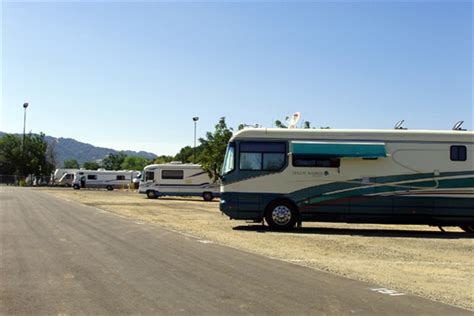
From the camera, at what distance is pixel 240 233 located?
1579cm

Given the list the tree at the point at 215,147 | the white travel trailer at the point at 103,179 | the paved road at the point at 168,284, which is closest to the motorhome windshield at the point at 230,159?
the paved road at the point at 168,284

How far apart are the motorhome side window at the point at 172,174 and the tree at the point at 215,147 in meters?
1.99

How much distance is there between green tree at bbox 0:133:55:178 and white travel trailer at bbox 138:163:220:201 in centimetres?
5649

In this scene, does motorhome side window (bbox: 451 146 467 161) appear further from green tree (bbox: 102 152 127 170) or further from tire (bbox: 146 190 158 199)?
green tree (bbox: 102 152 127 170)

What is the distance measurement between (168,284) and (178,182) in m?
35.5

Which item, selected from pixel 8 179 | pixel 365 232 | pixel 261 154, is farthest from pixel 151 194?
pixel 8 179

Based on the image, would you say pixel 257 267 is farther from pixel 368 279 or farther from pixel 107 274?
pixel 107 274

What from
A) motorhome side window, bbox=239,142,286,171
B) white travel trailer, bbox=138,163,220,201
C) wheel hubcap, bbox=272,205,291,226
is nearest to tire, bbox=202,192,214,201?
white travel trailer, bbox=138,163,220,201

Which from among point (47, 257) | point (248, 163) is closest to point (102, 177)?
point (248, 163)

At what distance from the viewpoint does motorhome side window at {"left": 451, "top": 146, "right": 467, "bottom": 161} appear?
1722 centimetres

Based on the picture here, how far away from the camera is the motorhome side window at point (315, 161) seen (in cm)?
1728

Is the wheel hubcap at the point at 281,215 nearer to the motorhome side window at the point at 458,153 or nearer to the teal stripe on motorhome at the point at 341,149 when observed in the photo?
the teal stripe on motorhome at the point at 341,149

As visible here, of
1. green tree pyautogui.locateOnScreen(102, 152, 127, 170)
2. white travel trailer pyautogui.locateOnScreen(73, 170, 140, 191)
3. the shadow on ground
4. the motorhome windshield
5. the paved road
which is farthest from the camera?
green tree pyautogui.locateOnScreen(102, 152, 127, 170)

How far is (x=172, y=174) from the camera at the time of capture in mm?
43094
